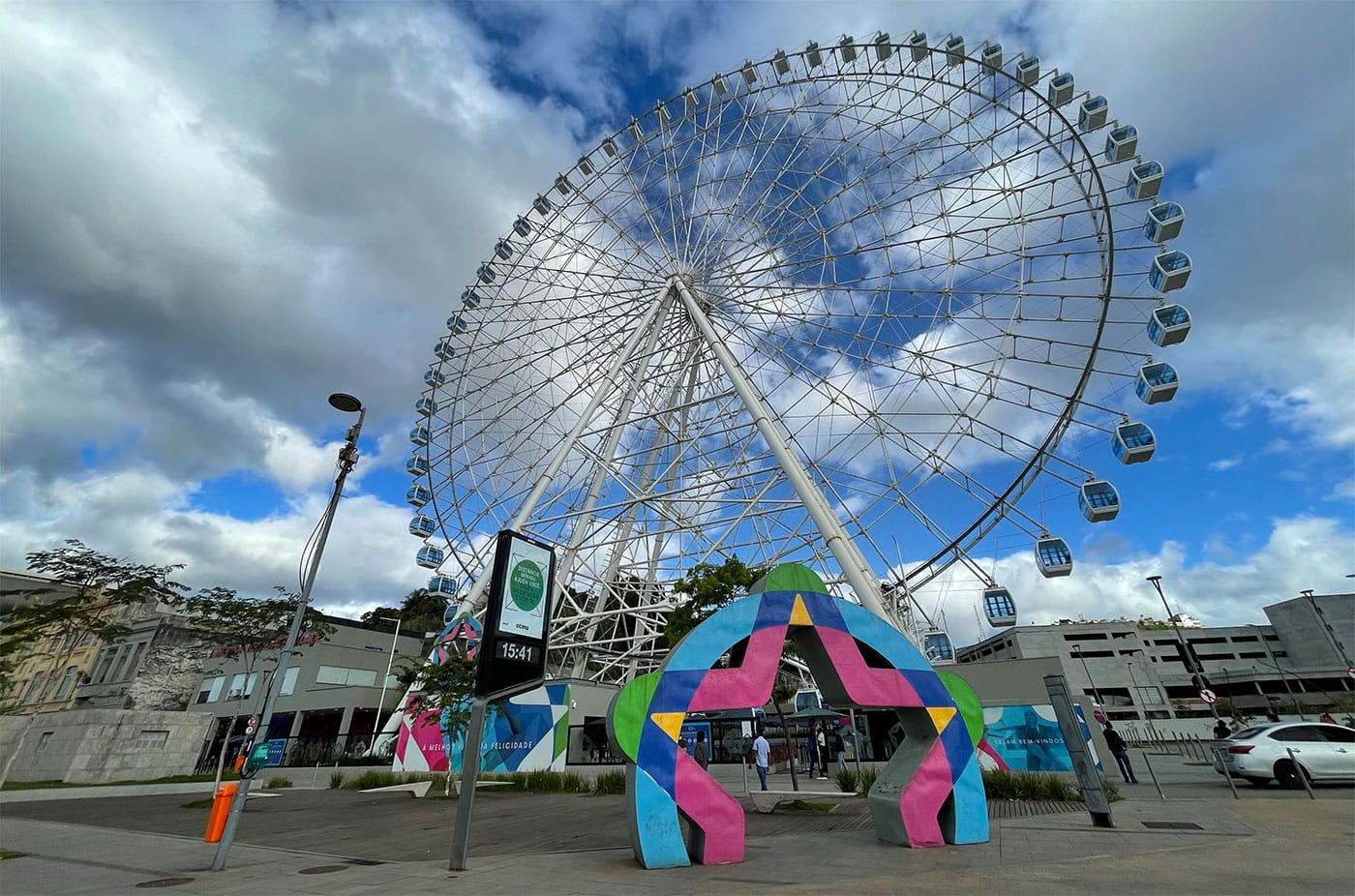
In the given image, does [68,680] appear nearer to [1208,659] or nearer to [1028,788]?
[1028,788]

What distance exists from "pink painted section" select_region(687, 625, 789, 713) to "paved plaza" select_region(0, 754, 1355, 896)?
2035mm

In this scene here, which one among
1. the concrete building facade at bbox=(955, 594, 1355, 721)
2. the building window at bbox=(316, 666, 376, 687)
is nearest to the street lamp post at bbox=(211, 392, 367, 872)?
the building window at bbox=(316, 666, 376, 687)

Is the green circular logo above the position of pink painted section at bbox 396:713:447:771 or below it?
above

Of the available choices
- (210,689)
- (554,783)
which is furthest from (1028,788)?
(210,689)

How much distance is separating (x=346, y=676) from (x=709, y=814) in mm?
45984

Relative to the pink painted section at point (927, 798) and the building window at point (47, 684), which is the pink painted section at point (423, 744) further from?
the building window at point (47, 684)

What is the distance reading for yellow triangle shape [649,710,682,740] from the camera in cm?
890

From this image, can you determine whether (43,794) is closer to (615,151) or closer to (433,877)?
(433,877)

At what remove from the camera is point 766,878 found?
7.55 metres

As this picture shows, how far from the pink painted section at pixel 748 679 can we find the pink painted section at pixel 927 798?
2.63m

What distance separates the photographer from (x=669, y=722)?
352 inches

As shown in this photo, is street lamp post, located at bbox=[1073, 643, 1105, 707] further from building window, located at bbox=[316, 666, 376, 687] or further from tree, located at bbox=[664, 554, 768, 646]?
building window, located at bbox=[316, 666, 376, 687]

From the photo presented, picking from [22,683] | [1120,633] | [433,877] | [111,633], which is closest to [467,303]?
[111,633]

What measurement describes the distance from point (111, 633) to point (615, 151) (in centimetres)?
2899
